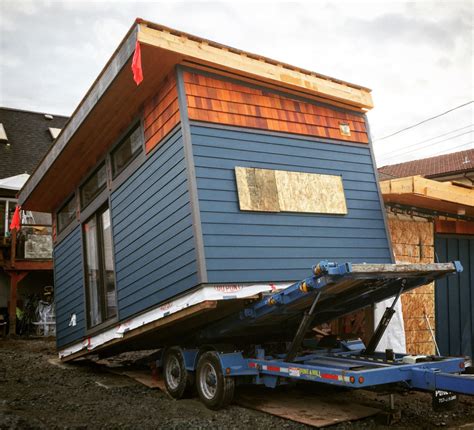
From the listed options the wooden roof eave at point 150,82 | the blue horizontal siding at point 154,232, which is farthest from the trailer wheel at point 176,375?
the wooden roof eave at point 150,82

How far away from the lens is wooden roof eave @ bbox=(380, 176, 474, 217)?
7539 mm

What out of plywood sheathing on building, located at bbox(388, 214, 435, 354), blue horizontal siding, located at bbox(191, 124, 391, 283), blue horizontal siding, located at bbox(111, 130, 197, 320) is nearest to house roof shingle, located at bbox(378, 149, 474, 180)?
plywood sheathing on building, located at bbox(388, 214, 435, 354)

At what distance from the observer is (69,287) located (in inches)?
428

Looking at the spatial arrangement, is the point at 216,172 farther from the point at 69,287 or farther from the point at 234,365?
the point at 69,287

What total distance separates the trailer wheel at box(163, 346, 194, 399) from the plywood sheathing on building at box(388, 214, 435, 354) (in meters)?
3.61

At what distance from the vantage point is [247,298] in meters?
6.20

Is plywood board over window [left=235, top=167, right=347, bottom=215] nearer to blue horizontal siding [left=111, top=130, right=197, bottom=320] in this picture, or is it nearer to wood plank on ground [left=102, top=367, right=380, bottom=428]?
blue horizontal siding [left=111, top=130, right=197, bottom=320]

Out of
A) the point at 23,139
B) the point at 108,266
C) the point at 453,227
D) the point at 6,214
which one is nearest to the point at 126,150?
the point at 108,266

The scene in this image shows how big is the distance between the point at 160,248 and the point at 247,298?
1474 millimetres

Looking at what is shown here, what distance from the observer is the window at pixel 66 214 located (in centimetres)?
1058

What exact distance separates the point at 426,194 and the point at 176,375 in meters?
4.20

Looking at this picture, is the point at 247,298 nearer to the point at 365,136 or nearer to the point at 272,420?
the point at 272,420

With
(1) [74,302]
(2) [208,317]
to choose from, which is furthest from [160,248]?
(1) [74,302]

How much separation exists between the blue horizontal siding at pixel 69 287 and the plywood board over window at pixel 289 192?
4.54 metres
